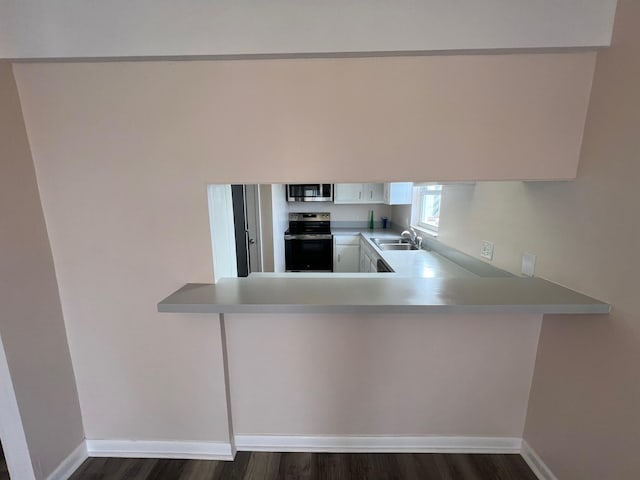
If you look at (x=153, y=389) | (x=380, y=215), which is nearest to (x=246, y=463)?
(x=153, y=389)

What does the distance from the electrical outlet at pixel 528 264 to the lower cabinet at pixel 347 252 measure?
2.97m

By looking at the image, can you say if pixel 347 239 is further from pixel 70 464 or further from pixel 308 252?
pixel 70 464

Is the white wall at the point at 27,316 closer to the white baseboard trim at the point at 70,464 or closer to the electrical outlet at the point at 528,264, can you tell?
the white baseboard trim at the point at 70,464

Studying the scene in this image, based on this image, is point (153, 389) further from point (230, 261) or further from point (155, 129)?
point (155, 129)

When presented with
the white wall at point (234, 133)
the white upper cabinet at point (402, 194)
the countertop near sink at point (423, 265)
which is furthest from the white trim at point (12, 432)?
the white upper cabinet at point (402, 194)

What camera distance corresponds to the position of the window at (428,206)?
3090 millimetres

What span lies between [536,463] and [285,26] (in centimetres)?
249

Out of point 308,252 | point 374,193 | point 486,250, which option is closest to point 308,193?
point 308,252

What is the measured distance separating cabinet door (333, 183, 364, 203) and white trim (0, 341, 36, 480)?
3997 mm

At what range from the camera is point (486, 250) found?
1.82 metres

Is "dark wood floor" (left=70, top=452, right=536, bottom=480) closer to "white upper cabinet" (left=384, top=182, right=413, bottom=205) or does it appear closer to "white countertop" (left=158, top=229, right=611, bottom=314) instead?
"white countertop" (left=158, top=229, right=611, bottom=314)

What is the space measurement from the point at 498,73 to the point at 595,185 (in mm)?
620

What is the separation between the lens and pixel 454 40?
1114 mm

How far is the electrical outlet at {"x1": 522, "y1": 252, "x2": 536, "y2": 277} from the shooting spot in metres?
1.46
